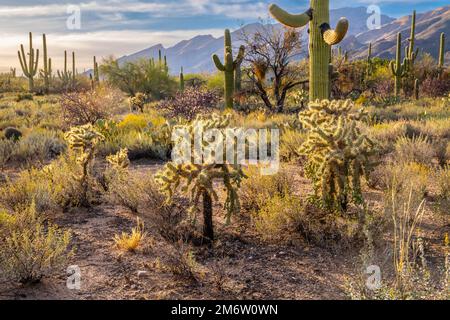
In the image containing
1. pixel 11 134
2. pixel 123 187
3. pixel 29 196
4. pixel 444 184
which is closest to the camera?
pixel 29 196

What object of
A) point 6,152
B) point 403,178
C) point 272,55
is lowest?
point 403,178

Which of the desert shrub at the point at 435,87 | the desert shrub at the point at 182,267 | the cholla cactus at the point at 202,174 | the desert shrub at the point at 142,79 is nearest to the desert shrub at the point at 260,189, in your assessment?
the cholla cactus at the point at 202,174

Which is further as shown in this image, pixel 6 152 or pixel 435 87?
pixel 435 87

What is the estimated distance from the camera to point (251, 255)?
486 centimetres

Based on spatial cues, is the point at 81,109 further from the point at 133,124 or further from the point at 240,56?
the point at 240,56

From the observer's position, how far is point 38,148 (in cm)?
1071

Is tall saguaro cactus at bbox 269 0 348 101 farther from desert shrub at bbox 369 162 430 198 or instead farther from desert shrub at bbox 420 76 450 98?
desert shrub at bbox 420 76 450 98

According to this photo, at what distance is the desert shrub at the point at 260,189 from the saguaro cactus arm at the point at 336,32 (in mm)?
3562

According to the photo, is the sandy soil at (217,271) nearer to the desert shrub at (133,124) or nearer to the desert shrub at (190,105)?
the desert shrub at (133,124)

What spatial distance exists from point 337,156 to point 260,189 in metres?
1.61

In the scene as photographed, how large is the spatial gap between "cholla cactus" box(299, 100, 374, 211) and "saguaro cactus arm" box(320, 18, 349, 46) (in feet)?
12.2

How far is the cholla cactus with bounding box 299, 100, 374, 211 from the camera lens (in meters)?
4.86

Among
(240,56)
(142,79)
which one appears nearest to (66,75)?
(142,79)

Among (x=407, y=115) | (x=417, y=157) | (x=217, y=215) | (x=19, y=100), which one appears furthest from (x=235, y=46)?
(x=19, y=100)
